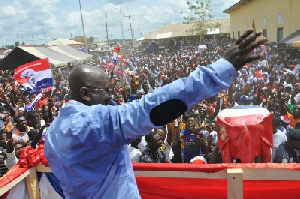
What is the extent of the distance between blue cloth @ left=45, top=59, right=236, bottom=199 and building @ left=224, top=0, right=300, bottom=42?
53.4ft

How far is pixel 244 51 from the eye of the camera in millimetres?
1100

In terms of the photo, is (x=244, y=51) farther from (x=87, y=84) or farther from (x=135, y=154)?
(x=135, y=154)

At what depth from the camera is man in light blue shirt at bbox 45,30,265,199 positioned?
1.08m

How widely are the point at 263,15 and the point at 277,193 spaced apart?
2459 cm

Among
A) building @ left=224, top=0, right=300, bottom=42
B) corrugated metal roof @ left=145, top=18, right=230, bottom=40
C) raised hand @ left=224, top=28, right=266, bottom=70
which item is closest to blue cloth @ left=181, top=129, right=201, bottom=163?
raised hand @ left=224, top=28, right=266, bottom=70

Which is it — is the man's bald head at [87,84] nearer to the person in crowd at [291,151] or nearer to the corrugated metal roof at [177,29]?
the person in crowd at [291,151]

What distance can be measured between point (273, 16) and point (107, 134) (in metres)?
23.4

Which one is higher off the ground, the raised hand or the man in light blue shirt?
the raised hand

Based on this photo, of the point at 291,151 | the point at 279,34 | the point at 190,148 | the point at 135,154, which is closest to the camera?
the point at 291,151

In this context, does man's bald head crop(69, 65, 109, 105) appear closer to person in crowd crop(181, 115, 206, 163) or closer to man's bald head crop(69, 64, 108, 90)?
man's bald head crop(69, 64, 108, 90)

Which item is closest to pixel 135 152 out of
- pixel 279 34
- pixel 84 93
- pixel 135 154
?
pixel 135 154

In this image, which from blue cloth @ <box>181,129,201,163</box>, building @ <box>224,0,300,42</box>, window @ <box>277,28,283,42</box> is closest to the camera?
blue cloth @ <box>181,129,201,163</box>

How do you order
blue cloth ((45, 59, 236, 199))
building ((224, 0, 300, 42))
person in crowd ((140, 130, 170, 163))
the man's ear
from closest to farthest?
blue cloth ((45, 59, 236, 199)) → the man's ear → person in crowd ((140, 130, 170, 163)) → building ((224, 0, 300, 42))

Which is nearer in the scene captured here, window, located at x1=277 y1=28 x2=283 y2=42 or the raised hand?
the raised hand
